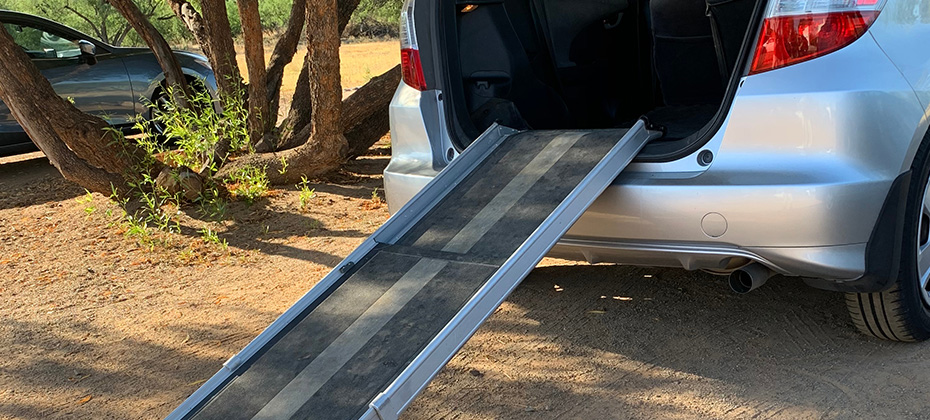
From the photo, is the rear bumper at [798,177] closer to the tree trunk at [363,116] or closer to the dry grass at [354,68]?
the tree trunk at [363,116]

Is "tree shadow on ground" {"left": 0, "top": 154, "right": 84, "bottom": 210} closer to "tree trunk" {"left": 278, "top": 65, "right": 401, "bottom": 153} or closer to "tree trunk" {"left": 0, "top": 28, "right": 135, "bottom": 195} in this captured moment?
"tree trunk" {"left": 0, "top": 28, "right": 135, "bottom": 195}

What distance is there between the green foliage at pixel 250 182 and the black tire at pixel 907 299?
435 cm

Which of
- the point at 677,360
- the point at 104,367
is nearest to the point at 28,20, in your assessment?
the point at 104,367

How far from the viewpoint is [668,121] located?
4.02 meters

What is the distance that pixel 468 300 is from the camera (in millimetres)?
2609

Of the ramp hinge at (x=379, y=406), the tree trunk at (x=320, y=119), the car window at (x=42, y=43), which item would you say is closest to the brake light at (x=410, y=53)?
the ramp hinge at (x=379, y=406)

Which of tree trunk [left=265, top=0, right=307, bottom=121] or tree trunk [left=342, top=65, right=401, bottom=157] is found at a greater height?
tree trunk [left=265, top=0, right=307, bottom=121]

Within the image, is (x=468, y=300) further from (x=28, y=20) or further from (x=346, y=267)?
(x=28, y=20)

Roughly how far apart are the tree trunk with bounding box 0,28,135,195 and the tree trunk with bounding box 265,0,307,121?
2.11m

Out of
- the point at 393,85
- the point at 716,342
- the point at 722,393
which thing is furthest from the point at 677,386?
the point at 393,85

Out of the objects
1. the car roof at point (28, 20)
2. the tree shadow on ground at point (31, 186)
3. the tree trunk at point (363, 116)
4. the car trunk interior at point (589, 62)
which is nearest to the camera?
the car trunk interior at point (589, 62)

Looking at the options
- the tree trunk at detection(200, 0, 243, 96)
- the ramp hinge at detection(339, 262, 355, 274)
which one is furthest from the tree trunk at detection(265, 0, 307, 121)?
the ramp hinge at detection(339, 262, 355, 274)

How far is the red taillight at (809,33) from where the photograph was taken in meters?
2.60

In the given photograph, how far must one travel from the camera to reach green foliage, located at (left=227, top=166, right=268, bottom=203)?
627 centimetres
